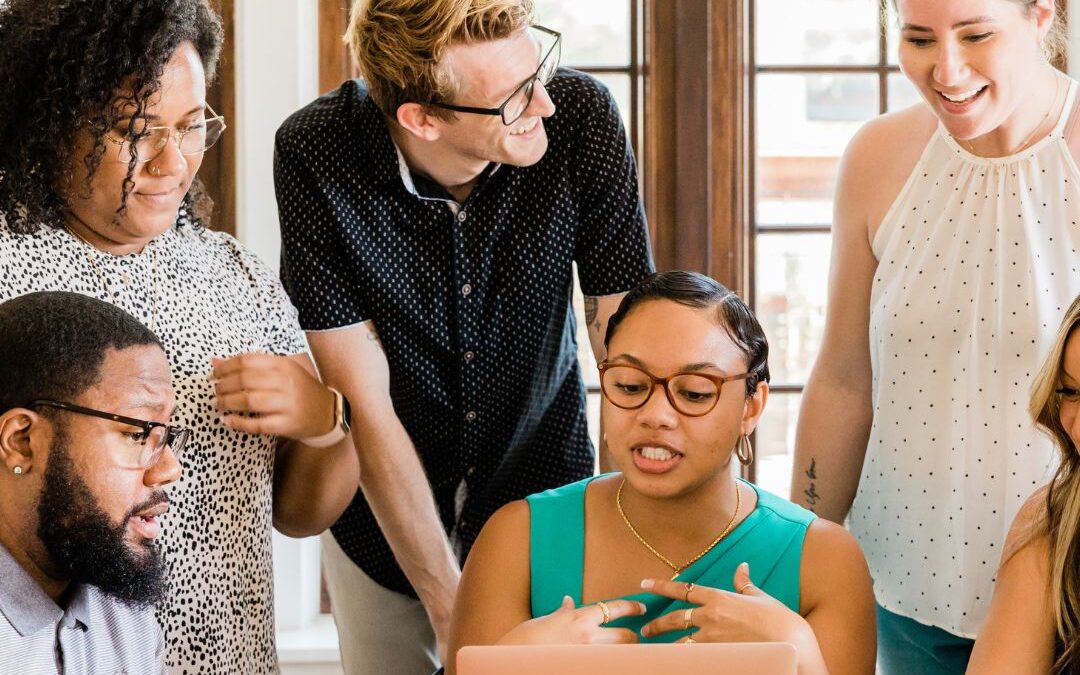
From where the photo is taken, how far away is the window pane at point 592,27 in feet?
9.53

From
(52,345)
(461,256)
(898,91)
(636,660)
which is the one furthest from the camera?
(898,91)

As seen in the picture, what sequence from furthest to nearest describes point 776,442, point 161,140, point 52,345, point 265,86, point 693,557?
point 776,442, point 265,86, point 693,557, point 161,140, point 52,345

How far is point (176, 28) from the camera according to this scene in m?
1.56

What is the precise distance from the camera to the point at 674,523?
5.44 ft

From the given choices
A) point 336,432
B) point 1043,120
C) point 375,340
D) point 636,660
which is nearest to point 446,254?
point 375,340

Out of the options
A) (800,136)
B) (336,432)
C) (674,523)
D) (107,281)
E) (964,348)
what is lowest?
(674,523)

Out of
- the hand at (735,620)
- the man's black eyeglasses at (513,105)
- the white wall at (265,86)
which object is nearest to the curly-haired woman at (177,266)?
the man's black eyeglasses at (513,105)

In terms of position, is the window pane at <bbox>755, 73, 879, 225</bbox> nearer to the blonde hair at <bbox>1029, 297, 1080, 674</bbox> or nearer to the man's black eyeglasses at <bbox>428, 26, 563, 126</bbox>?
the man's black eyeglasses at <bbox>428, 26, 563, 126</bbox>

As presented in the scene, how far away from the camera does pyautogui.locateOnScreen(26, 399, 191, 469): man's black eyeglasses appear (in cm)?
132

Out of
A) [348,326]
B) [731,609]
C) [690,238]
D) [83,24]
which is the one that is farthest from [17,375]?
[690,238]

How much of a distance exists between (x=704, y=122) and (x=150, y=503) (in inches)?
69.7

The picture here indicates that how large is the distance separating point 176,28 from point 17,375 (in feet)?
1.67

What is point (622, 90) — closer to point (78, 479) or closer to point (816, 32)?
point (816, 32)

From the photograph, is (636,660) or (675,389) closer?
(636,660)
